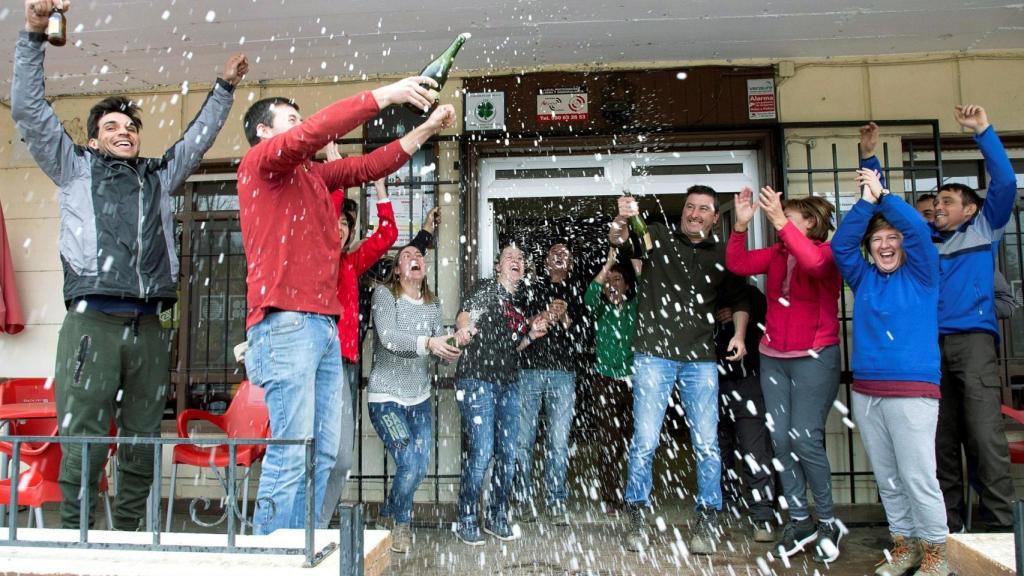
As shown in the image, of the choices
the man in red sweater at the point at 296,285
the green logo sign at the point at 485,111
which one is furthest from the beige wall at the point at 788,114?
the man in red sweater at the point at 296,285

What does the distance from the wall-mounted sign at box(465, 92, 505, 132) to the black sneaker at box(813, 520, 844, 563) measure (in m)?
3.28

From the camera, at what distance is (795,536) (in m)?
3.92

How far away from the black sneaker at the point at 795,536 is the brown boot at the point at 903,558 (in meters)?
0.45

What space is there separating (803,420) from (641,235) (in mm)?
1342

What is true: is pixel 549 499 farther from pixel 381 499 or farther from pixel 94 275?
pixel 94 275

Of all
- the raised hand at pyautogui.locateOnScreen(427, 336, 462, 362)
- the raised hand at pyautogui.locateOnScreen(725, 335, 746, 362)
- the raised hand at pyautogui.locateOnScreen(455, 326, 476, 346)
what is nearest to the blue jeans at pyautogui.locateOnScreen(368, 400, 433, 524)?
the raised hand at pyautogui.locateOnScreen(427, 336, 462, 362)

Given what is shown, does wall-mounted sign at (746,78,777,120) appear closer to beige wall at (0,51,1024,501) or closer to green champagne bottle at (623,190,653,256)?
beige wall at (0,51,1024,501)

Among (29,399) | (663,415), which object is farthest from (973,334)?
(29,399)

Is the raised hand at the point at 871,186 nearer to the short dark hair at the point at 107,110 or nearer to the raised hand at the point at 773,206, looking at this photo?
the raised hand at the point at 773,206

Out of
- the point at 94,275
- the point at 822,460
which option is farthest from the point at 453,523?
the point at 94,275

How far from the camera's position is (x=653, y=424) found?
4188 millimetres

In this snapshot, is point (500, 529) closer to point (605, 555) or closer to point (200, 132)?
point (605, 555)

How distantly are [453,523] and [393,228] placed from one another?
193 centimetres

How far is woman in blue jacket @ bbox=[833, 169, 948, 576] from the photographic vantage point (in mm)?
3299
